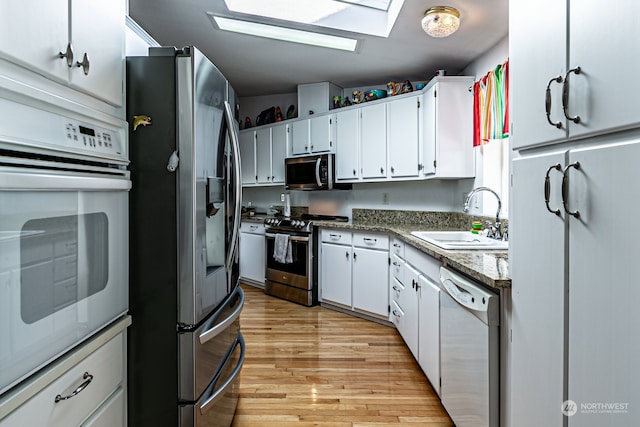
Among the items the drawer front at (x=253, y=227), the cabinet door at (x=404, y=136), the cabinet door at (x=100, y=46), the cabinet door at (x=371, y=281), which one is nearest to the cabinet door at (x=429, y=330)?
the cabinet door at (x=371, y=281)

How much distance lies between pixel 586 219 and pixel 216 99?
1.39m

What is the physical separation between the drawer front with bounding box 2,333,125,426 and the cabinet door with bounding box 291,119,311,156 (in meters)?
3.39

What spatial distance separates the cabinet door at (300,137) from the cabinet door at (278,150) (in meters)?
0.13

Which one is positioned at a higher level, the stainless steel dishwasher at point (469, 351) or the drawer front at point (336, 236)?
the drawer front at point (336, 236)

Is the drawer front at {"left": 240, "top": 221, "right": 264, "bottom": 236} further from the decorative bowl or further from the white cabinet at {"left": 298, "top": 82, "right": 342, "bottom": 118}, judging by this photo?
the decorative bowl

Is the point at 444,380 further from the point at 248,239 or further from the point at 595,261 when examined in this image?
the point at 248,239

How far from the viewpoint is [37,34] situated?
0.86 meters

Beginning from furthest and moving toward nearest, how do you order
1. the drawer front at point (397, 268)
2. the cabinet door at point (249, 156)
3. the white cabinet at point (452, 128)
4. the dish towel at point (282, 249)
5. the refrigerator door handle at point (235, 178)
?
the cabinet door at point (249, 156) < the dish towel at point (282, 249) < the white cabinet at point (452, 128) < the drawer front at point (397, 268) < the refrigerator door handle at point (235, 178)

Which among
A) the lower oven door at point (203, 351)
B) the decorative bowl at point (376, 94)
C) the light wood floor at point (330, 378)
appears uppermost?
the decorative bowl at point (376, 94)

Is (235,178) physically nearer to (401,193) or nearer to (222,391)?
(222,391)

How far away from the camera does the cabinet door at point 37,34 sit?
30.5 inches

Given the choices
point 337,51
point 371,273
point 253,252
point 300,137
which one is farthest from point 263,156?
point 371,273

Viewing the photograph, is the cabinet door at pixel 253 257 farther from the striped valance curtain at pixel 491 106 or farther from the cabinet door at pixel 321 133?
the striped valance curtain at pixel 491 106

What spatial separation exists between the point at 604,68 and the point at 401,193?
3093 mm
